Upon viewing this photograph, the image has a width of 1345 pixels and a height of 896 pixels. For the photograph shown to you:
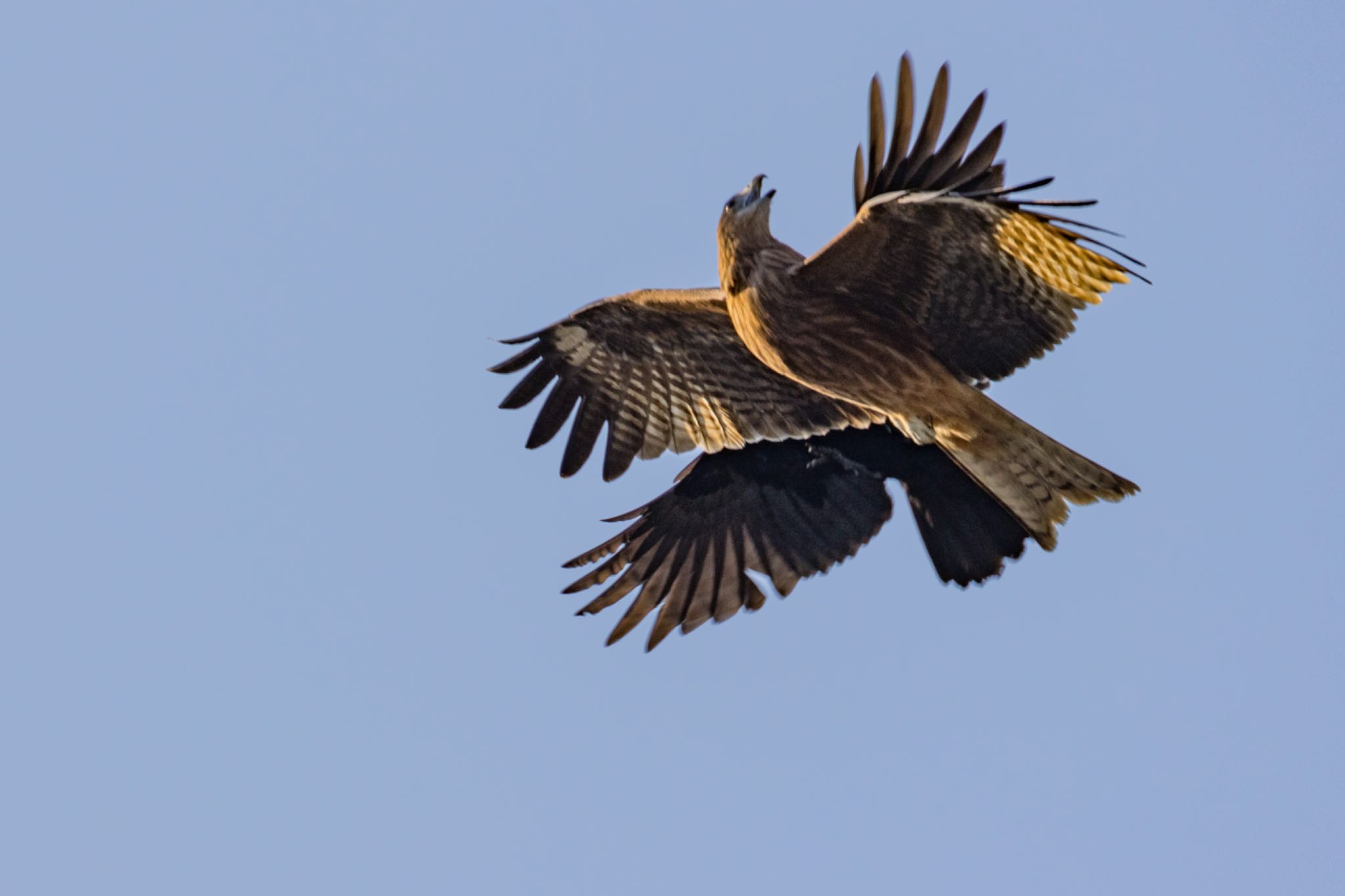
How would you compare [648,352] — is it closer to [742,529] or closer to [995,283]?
[742,529]

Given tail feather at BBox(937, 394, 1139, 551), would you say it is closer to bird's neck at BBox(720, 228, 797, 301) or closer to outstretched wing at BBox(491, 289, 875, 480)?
outstretched wing at BBox(491, 289, 875, 480)

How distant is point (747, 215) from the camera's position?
879 cm

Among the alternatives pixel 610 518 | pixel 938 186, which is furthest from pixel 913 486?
pixel 938 186

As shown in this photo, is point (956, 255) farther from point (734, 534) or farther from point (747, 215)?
point (734, 534)

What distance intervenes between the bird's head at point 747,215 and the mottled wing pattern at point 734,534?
1763 millimetres

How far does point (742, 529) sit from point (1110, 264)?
10.1ft

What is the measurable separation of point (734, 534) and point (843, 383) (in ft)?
4.91

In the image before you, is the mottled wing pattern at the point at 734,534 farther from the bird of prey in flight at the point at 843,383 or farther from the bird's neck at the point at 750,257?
the bird's neck at the point at 750,257

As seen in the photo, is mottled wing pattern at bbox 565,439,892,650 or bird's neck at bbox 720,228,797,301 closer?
bird's neck at bbox 720,228,797,301

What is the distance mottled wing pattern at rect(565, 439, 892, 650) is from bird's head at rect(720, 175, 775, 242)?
1.76 m

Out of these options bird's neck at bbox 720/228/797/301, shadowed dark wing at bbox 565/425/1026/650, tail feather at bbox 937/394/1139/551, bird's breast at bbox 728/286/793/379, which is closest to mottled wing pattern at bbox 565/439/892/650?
shadowed dark wing at bbox 565/425/1026/650

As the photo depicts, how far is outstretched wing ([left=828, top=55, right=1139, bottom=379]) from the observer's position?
24.4 feet

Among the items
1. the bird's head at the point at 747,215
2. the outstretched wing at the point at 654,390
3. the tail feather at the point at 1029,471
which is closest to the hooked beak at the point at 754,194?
the bird's head at the point at 747,215

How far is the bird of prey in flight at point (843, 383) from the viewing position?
800 cm
